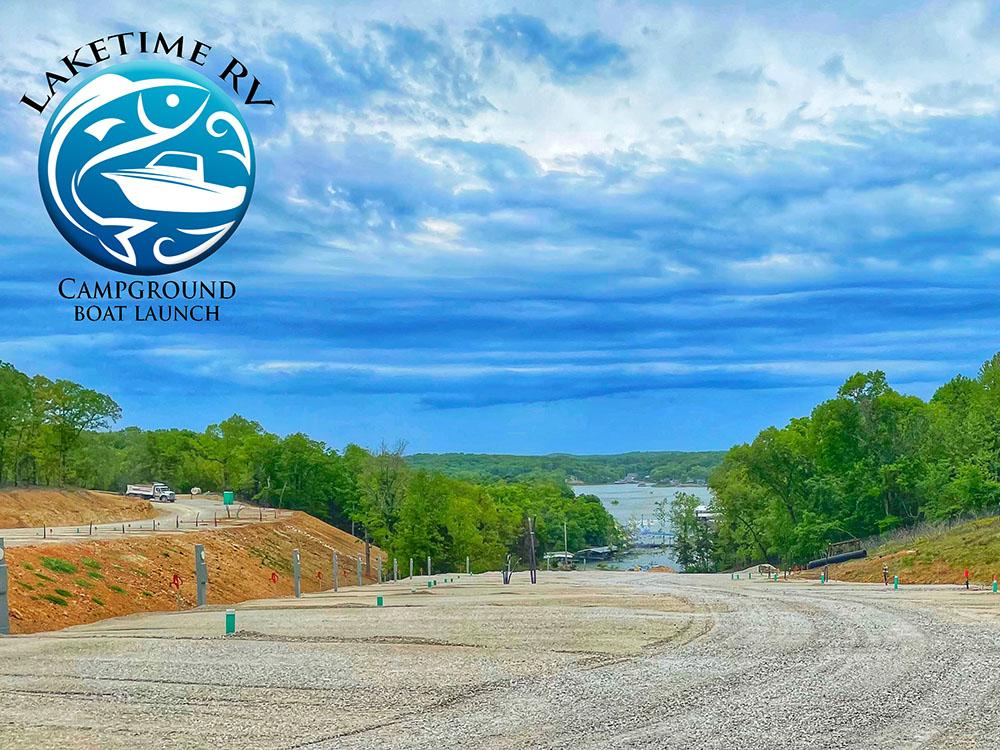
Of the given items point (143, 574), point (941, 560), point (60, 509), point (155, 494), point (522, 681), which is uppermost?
point (155, 494)

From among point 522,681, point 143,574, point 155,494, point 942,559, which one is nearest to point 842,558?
point 942,559

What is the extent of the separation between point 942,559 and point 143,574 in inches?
1555

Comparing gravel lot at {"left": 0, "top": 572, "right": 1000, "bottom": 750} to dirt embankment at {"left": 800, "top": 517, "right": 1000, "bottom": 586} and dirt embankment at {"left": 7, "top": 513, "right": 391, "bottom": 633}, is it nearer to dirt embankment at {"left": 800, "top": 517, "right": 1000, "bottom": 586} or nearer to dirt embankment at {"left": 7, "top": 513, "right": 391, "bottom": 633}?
dirt embankment at {"left": 7, "top": 513, "right": 391, "bottom": 633}

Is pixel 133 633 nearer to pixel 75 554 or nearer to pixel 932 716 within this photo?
pixel 75 554

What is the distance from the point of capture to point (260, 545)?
232ft

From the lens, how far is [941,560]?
2045 inches

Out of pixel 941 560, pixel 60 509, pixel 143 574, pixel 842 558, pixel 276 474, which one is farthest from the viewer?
pixel 276 474

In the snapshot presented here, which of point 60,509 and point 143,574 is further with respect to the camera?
point 60,509

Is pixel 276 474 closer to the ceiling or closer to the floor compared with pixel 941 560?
closer to the ceiling

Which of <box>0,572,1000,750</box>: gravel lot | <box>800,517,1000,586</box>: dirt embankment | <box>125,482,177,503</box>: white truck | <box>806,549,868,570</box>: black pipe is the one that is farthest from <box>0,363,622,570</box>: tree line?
<box>0,572,1000,750</box>: gravel lot

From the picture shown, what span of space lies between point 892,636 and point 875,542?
55.0 m

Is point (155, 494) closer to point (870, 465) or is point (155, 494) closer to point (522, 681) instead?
point (870, 465)

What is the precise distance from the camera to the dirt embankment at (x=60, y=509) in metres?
78.9

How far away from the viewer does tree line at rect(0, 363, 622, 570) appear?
97.0 metres
